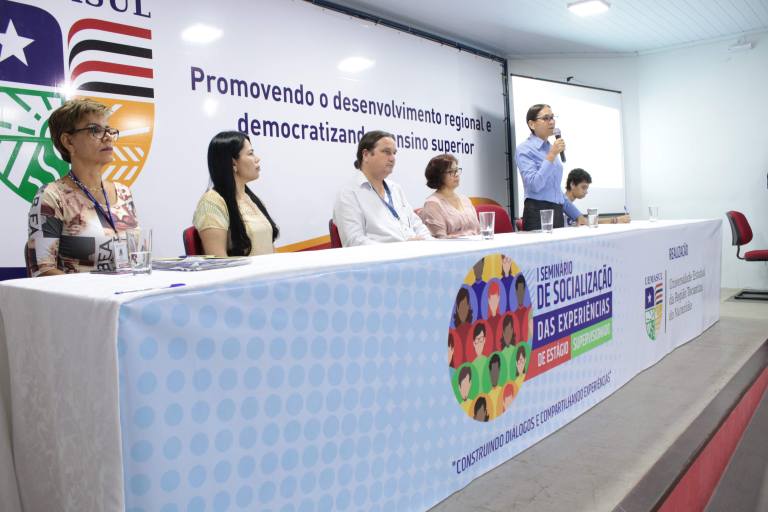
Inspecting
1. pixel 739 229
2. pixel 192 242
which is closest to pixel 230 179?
pixel 192 242

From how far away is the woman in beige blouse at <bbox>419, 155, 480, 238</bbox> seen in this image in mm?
3184

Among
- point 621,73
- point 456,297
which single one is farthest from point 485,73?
point 456,297

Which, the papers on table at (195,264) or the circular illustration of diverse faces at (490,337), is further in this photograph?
the circular illustration of diverse faces at (490,337)

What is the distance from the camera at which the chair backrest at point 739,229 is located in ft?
18.2

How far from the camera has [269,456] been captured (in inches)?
42.9

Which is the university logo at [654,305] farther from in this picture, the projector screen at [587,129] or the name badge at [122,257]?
the projector screen at [587,129]

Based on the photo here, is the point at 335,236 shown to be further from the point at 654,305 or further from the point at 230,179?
the point at 654,305

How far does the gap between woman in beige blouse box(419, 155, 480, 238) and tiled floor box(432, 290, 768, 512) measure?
122cm

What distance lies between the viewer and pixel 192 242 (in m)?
2.33

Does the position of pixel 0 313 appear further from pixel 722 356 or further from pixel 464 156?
pixel 464 156

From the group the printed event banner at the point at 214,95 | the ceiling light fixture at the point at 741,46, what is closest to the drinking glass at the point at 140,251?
the printed event banner at the point at 214,95

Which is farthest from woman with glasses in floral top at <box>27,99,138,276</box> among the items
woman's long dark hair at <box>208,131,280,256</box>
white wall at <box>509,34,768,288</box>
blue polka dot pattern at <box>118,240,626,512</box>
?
white wall at <box>509,34,768,288</box>

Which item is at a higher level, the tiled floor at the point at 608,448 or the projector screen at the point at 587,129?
the projector screen at the point at 587,129

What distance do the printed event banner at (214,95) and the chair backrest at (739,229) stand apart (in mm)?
2823
